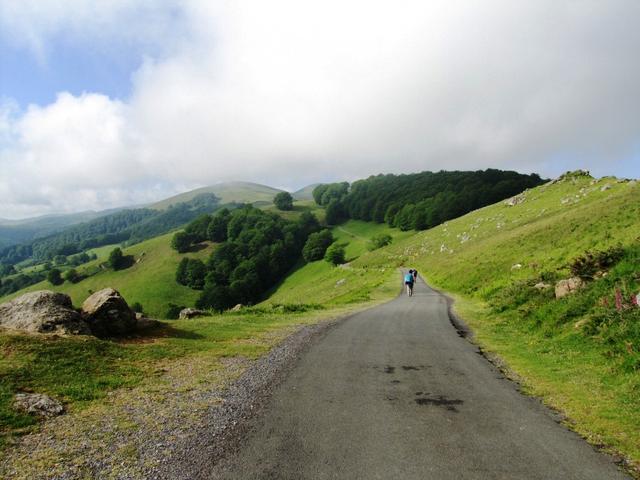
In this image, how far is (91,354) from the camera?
→ 44.6ft

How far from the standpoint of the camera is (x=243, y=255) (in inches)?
6137

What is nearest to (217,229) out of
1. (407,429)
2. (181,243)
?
(181,243)

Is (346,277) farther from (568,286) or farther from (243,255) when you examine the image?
(243,255)

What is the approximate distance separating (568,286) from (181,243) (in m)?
167

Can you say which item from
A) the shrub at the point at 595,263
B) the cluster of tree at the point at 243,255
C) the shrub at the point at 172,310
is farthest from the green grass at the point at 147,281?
the shrub at the point at 595,263

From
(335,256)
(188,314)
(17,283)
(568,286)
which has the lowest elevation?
(17,283)

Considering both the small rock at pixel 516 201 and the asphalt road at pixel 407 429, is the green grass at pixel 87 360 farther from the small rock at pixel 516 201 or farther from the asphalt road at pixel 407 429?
the small rock at pixel 516 201

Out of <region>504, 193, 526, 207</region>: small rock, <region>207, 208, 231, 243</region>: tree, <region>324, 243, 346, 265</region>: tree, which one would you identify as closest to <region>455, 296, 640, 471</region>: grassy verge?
<region>504, 193, 526, 207</region>: small rock

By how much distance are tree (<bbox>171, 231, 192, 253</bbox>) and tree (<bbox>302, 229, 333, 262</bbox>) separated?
190ft

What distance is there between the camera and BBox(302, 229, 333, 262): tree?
147000 millimetres

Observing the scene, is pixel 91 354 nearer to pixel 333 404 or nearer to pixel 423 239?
pixel 333 404

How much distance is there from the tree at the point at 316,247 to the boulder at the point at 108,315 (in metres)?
128

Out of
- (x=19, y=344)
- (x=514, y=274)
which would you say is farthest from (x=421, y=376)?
(x=514, y=274)

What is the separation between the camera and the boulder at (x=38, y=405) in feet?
30.8
